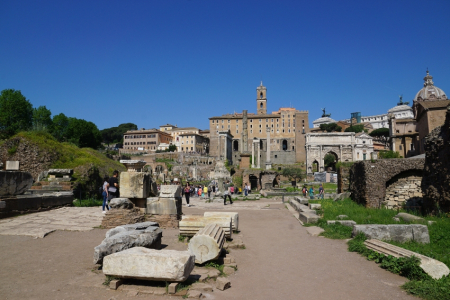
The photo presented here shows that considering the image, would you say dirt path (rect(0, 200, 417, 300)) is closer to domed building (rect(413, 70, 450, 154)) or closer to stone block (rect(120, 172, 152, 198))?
stone block (rect(120, 172, 152, 198))

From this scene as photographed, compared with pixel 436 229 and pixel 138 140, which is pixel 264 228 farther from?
pixel 138 140

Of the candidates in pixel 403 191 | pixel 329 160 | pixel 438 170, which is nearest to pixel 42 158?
pixel 438 170

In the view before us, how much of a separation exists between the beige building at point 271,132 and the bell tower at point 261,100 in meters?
2.61

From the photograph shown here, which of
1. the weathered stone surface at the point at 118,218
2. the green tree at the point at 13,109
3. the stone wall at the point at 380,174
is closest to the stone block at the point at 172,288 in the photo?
the weathered stone surface at the point at 118,218

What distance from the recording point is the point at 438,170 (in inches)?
374

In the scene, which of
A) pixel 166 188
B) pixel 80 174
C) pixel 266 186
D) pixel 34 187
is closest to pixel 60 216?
pixel 166 188

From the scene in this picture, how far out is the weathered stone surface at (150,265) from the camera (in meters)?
4.21

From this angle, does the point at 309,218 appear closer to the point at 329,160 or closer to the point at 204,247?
the point at 204,247

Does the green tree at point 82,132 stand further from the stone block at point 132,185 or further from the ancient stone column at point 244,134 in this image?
the stone block at point 132,185

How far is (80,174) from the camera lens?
15812mm

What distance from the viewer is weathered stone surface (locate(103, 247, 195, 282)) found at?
4215 millimetres

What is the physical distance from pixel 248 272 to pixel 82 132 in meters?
61.9

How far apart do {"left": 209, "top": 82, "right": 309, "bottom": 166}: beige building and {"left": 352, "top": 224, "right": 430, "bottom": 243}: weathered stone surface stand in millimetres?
83273

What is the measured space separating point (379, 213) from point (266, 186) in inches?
841
